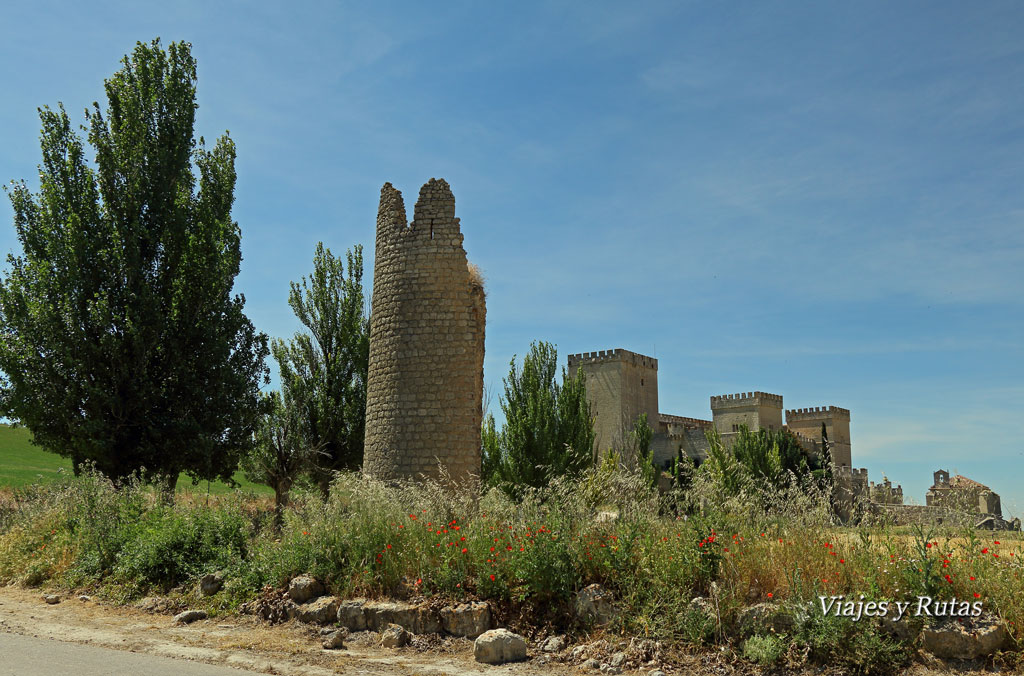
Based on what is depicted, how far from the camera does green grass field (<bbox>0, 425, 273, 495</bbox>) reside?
3068 cm

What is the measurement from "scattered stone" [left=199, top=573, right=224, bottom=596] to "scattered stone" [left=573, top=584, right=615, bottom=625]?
16.8 feet

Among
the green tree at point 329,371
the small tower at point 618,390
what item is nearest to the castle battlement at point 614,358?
the small tower at point 618,390

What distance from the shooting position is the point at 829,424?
57406 millimetres

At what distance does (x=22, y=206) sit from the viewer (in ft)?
56.4

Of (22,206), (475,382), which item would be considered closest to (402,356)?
(475,382)

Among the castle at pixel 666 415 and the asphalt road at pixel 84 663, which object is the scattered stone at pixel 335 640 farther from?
the castle at pixel 666 415

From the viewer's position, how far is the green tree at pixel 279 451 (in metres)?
21.2

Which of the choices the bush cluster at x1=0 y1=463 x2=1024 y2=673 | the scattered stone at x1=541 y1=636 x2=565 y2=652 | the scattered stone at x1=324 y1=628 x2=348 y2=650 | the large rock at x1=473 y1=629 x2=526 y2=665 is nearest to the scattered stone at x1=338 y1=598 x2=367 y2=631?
the scattered stone at x1=324 y1=628 x2=348 y2=650

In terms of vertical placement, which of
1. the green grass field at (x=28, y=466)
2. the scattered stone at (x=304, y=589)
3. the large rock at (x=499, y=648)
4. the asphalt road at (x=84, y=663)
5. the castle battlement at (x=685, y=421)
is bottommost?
the asphalt road at (x=84, y=663)

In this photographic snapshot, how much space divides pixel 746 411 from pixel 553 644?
159 feet

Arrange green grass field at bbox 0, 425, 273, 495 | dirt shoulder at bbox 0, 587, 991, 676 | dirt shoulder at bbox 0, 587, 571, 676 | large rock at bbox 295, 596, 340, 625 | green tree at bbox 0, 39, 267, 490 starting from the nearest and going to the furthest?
dirt shoulder at bbox 0, 587, 991, 676 < dirt shoulder at bbox 0, 587, 571, 676 < large rock at bbox 295, 596, 340, 625 < green tree at bbox 0, 39, 267, 490 < green grass field at bbox 0, 425, 273, 495

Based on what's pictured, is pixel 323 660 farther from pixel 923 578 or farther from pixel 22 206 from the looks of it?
pixel 22 206

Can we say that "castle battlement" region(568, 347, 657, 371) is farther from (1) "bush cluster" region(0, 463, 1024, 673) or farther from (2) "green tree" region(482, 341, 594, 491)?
(1) "bush cluster" region(0, 463, 1024, 673)

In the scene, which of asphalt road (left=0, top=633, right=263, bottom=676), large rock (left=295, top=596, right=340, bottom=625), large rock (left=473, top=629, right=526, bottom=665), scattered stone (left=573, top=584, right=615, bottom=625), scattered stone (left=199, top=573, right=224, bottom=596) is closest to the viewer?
asphalt road (left=0, top=633, right=263, bottom=676)
